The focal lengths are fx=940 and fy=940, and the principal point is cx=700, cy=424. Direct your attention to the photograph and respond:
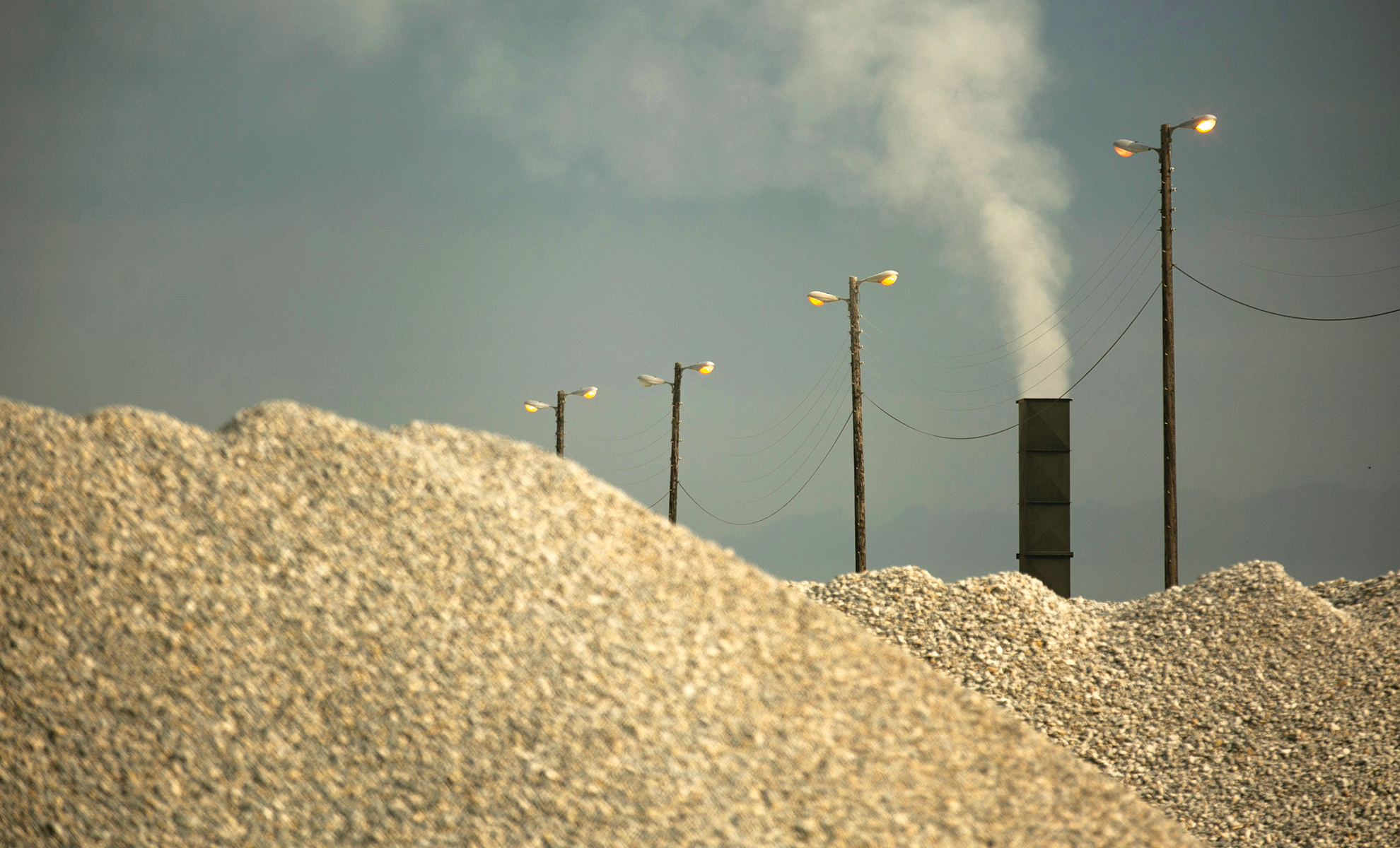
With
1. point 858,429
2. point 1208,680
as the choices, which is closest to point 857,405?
point 858,429

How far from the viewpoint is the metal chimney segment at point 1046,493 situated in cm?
1988

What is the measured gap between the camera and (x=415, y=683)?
6.69 metres

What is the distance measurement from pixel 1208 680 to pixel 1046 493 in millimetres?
7730

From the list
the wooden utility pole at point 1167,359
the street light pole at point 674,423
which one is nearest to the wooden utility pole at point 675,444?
the street light pole at point 674,423

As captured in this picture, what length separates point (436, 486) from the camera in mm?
8367

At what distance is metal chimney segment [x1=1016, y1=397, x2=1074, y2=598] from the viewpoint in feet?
65.2

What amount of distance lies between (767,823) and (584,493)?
12.5ft

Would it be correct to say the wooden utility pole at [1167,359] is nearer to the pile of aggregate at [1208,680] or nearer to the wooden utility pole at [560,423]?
the pile of aggregate at [1208,680]

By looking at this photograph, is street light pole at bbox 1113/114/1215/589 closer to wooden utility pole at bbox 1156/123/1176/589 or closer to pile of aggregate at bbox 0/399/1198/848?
wooden utility pole at bbox 1156/123/1176/589

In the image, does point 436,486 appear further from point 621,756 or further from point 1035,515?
point 1035,515

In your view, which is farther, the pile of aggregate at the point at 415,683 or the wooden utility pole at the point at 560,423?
the wooden utility pole at the point at 560,423

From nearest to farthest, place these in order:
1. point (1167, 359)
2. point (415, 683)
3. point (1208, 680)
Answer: point (415, 683) → point (1208, 680) → point (1167, 359)

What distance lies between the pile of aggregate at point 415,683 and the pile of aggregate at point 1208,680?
4.06 meters

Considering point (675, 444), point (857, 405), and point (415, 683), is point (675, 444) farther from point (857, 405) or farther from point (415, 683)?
point (415, 683)
